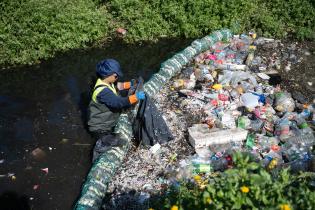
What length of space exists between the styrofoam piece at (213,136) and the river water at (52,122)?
60.8 inches

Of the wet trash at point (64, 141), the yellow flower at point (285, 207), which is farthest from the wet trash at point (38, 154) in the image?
the yellow flower at point (285, 207)

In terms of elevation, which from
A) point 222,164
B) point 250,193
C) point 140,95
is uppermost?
Result: point 250,193

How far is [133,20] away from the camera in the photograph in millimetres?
9172

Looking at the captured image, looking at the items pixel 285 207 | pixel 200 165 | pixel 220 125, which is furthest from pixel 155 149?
pixel 285 207

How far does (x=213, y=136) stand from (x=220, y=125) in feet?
1.43

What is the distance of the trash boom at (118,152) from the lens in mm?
5039

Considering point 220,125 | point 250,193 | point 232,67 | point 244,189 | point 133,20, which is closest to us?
point 244,189

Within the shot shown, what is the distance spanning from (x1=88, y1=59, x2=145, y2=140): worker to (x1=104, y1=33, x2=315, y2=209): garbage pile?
0.57 m

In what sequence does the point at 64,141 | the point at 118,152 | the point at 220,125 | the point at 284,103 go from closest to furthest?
the point at 118,152 → the point at 220,125 → the point at 64,141 → the point at 284,103

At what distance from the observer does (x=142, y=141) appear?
593 cm

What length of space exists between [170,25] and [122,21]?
110 cm

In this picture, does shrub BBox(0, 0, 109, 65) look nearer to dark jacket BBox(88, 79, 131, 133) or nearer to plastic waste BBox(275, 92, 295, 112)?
dark jacket BBox(88, 79, 131, 133)

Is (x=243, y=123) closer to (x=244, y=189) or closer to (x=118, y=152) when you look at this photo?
(x=118, y=152)

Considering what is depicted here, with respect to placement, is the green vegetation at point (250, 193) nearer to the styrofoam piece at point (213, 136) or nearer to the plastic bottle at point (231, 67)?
the styrofoam piece at point (213, 136)
